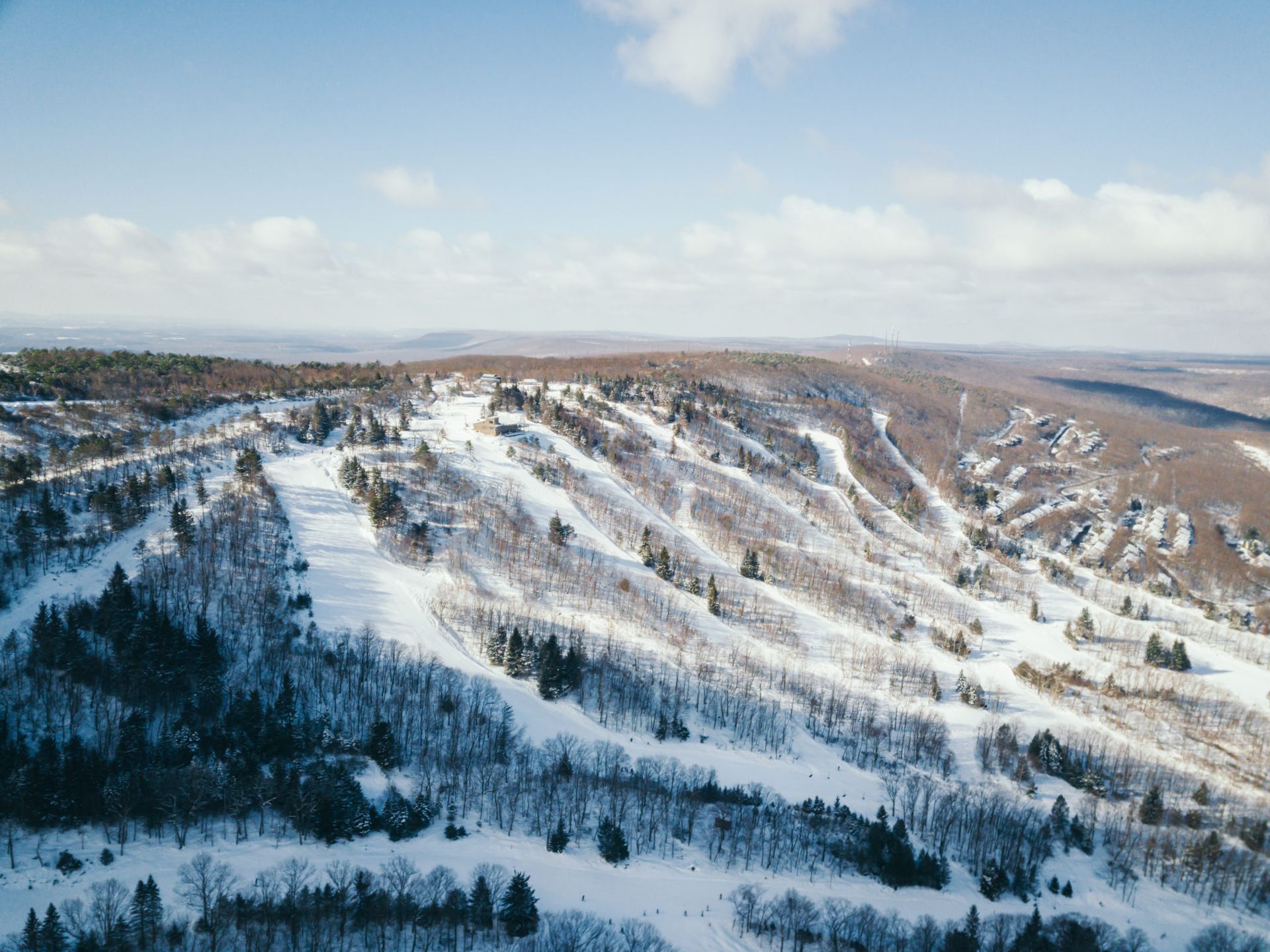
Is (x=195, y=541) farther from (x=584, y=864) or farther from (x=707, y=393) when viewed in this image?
(x=707, y=393)

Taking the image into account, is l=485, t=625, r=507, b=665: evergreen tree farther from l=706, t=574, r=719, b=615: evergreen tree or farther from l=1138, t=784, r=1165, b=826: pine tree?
l=1138, t=784, r=1165, b=826: pine tree

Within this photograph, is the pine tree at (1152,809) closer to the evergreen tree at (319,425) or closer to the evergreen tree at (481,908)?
the evergreen tree at (481,908)

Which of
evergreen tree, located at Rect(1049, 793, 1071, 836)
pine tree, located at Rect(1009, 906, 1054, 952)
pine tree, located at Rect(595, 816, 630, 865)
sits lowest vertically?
evergreen tree, located at Rect(1049, 793, 1071, 836)

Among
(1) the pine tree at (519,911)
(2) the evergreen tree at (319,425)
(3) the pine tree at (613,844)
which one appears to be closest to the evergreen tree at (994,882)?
(3) the pine tree at (613,844)

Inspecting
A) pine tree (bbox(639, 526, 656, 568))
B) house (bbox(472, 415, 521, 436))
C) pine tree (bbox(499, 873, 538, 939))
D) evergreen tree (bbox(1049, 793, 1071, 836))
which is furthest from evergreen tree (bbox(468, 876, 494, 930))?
house (bbox(472, 415, 521, 436))

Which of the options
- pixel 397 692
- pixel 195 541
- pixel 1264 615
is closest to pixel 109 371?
pixel 195 541
